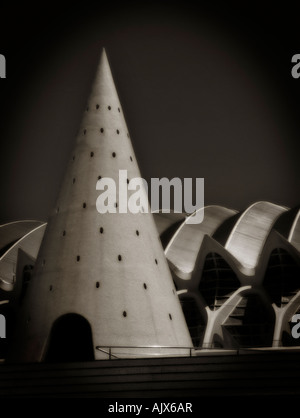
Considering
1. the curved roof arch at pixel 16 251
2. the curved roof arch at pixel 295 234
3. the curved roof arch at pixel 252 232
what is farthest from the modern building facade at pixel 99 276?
the curved roof arch at pixel 16 251

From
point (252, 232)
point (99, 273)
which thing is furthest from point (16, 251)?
point (99, 273)

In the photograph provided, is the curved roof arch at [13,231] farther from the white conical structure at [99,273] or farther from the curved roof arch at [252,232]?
the white conical structure at [99,273]

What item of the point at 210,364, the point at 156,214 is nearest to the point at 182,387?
the point at 210,364

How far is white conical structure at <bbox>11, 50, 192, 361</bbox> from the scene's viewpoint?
23.4 meters

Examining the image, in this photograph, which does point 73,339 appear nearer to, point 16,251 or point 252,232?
point 252,232

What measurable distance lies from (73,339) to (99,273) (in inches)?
99.8

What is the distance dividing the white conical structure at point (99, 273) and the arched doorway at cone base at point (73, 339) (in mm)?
146

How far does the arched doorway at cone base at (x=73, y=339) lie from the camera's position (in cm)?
2419

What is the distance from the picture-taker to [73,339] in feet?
82.0
